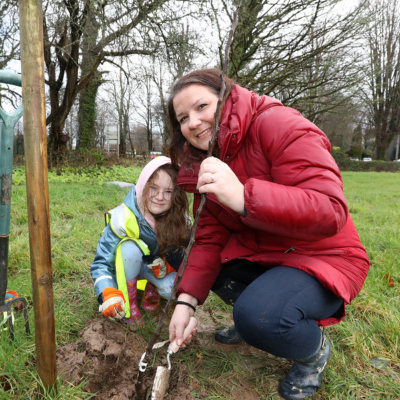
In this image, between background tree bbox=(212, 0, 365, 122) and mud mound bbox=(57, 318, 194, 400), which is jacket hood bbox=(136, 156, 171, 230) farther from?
background tree bbox=(212, 0, 365, 122)

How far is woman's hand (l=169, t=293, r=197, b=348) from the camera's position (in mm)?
1405

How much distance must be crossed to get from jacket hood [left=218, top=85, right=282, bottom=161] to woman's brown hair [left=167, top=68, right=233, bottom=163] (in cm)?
5

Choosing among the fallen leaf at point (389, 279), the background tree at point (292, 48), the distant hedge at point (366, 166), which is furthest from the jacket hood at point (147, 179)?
the distant hedge at point (366, 166)

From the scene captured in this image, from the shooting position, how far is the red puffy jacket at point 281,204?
3.79 feet

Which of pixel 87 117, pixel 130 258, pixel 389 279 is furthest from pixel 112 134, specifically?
pixel 389 279

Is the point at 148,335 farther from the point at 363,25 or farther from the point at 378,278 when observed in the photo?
the point at 363,25

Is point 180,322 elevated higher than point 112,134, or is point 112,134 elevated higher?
point 112,134

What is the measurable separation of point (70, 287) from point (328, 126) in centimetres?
2676

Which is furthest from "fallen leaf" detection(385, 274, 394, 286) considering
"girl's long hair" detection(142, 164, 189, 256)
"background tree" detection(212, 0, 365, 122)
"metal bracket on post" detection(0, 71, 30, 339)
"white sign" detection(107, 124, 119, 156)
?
"white sign" detection(107, 124, 119, 156)

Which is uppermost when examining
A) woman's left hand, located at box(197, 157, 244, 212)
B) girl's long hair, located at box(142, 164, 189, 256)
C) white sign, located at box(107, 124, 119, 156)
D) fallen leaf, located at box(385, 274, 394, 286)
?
white sign, located at box(107, 124, 119, 156)

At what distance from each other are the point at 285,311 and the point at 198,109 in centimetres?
96

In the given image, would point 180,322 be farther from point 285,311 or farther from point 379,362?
point 379,362

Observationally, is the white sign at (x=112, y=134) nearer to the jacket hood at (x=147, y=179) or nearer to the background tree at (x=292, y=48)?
the background tree at (x=292, y=48)

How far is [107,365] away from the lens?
1520 millimetres
